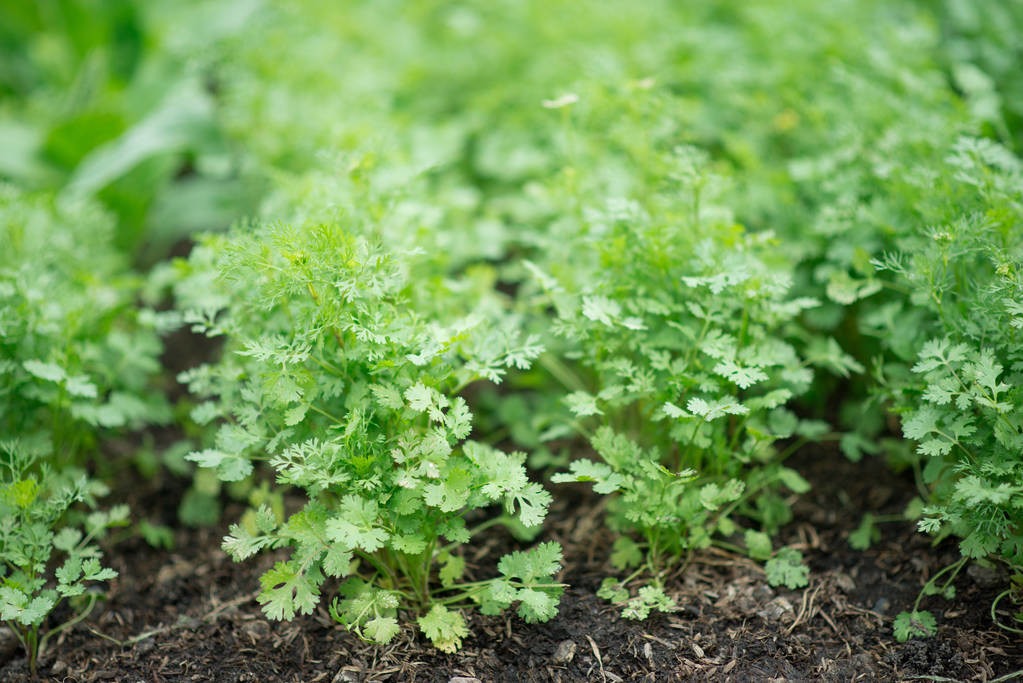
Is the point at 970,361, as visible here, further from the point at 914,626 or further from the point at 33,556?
the point at 33,556

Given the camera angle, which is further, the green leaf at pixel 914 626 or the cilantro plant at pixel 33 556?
the green leaf at pixel 914 626

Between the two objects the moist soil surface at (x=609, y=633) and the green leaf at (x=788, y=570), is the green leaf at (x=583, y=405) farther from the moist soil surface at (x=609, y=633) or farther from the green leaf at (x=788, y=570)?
the green leaf at (x=788, y=570)

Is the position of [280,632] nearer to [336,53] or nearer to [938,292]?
[938,292]

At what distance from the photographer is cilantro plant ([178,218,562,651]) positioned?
184cm

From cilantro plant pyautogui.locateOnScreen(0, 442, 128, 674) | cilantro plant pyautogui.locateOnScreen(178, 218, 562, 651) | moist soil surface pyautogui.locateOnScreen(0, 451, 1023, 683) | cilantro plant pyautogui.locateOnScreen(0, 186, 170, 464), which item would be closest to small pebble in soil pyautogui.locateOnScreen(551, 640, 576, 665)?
moist soil surface pyautogui.locateOnScreen(0, 451, 1023, 683)

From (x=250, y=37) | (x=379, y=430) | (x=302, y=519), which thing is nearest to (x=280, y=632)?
(x=302, y=519)

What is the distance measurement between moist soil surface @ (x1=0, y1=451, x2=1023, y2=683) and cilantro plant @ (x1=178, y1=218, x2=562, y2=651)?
0.40 ft

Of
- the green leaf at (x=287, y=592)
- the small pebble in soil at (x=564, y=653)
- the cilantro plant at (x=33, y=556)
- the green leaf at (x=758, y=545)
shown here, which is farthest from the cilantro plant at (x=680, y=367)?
the cilantro plant at (x=33, y=556)

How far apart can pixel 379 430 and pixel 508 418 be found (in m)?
0.73

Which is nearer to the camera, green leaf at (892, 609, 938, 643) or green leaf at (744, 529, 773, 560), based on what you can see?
green leaf at (892, 609, 938, 643)

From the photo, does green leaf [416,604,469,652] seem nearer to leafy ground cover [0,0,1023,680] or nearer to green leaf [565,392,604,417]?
leafy ground cover [0,0,1023,680]

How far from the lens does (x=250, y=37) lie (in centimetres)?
345

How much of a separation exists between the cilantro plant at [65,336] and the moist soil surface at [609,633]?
0.48 meters

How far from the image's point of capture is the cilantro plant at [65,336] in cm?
225
